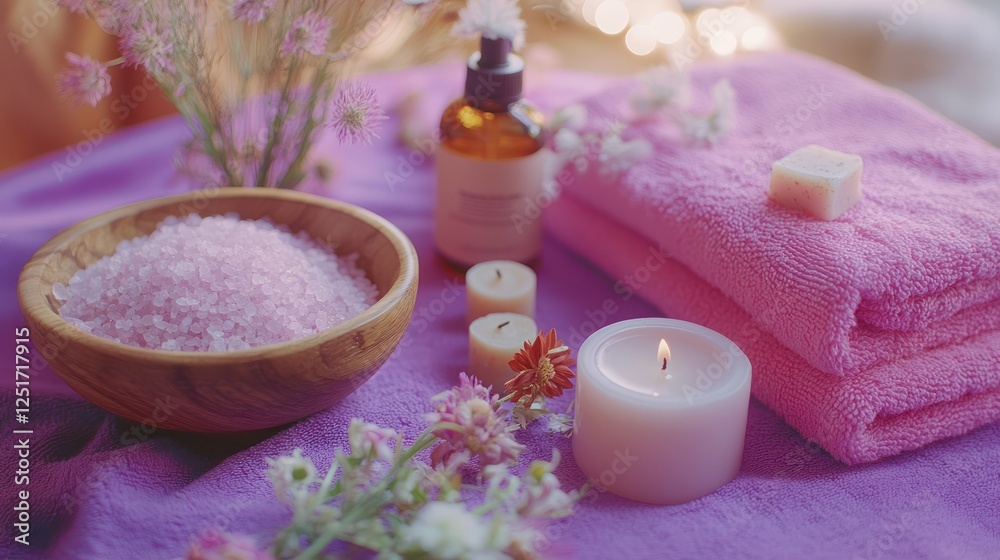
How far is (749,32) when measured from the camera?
138cm

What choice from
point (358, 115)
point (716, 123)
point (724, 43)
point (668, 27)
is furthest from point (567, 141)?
point (668, 27)

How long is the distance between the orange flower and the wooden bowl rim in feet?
0.38

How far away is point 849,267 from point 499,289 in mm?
344

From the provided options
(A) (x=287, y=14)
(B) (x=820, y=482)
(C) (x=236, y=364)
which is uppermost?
(A) (x=287, y=14)

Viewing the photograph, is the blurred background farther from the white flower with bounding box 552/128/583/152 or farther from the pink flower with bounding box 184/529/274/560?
the pink flower with bounding box 184/529/274/560

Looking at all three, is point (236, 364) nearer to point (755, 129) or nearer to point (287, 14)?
point (287, 14)

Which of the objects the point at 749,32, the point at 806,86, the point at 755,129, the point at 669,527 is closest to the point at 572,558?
the point at 669,527

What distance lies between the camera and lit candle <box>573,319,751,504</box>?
638 millimetres

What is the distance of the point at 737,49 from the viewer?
4.67ft

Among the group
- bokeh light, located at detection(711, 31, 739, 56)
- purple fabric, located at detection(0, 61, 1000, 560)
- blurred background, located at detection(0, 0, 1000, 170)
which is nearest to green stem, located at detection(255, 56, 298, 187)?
blurred background, located at detection(0, 0, 1000, 170)

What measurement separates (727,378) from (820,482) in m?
0.12

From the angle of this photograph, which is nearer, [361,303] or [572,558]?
[572,558]

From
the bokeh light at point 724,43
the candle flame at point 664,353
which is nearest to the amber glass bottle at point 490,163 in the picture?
the candle flame at point 664,353

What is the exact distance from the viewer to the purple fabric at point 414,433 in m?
0.62
